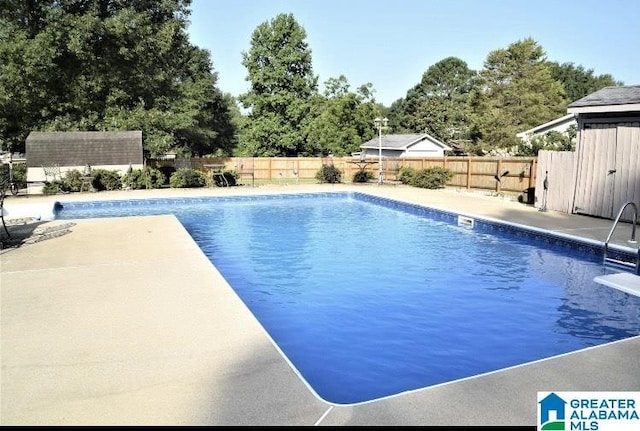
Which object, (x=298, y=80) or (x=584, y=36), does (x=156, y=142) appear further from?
(x=584, y=36)

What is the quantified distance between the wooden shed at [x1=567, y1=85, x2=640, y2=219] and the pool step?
5085 mm

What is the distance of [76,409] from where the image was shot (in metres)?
3.16

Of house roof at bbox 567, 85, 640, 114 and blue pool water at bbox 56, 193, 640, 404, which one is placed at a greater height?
house roof at bbox 567, 85, 640, 114

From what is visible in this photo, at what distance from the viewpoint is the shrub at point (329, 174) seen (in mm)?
24109

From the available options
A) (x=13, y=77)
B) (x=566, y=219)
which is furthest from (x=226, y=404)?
(x=13, y=77)

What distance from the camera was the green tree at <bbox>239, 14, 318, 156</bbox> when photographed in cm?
3575

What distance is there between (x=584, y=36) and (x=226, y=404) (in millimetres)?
38454

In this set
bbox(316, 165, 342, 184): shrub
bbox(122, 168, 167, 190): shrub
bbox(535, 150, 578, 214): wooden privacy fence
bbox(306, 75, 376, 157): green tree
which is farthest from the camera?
bbox(306, 75, 376, 157): green tree

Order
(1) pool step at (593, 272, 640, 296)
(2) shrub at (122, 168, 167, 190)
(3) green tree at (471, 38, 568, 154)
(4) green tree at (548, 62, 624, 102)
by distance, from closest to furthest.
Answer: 1. (1) pool step at (593, 272, 640, 296)
2. (2) shrub at (122, 168, 167, 190)
3. (3) green tree at (471, 38, 568, 154)
4. (4) green tree at (548, 62, 624, 102)

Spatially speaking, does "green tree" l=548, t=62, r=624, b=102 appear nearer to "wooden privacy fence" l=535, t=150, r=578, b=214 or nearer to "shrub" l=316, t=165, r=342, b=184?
"shrub" l=316, t=165, r=342, b=184

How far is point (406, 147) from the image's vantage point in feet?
108

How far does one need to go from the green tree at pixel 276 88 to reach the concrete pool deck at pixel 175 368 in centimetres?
2997

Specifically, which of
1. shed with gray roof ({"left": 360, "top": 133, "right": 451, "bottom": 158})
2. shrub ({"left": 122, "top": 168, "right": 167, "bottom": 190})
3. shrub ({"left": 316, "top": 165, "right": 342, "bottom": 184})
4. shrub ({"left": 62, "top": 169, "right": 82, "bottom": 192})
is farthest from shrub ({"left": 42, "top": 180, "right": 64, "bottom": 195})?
shed with gray roof ({"left": 360, "top": 133, "right": 451, "bottom": 158})

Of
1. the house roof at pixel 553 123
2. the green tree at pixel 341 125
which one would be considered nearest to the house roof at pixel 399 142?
the green tree at pixel 341 125
